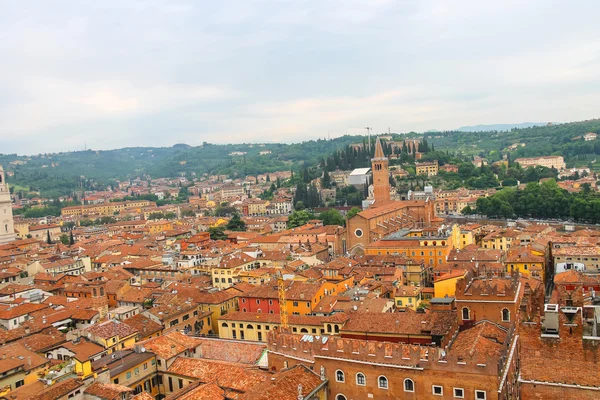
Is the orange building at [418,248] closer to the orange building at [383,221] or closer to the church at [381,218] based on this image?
the orange building at [383,221]

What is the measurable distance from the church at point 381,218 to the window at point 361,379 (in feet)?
123

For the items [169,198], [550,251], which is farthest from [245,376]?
[169,198]

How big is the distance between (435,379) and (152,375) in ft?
47.0

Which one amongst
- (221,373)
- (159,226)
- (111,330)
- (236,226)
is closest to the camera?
(221,373)

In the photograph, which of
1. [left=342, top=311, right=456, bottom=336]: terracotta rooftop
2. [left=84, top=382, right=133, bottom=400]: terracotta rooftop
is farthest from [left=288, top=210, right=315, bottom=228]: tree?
[left=84, top=382, right=133, bottom=400]: terracotta rooftop

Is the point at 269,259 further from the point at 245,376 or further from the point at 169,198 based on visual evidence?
the point at 169,198

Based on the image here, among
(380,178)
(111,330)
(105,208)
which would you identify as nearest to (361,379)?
(111,330)

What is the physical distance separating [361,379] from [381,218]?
46598 mm

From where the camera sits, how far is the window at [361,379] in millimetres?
21188

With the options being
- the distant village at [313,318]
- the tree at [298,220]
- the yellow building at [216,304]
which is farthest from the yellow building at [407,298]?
the tree at [298,220]

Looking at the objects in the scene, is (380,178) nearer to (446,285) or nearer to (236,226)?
(236,226)

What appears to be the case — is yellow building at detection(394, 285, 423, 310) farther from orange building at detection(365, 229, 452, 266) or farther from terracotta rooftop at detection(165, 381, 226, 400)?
terracotta rooftop at detection(165, 381, 226, 400)

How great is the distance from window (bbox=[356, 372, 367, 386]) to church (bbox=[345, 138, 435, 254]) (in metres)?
37.4

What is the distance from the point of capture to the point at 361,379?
2127cm
